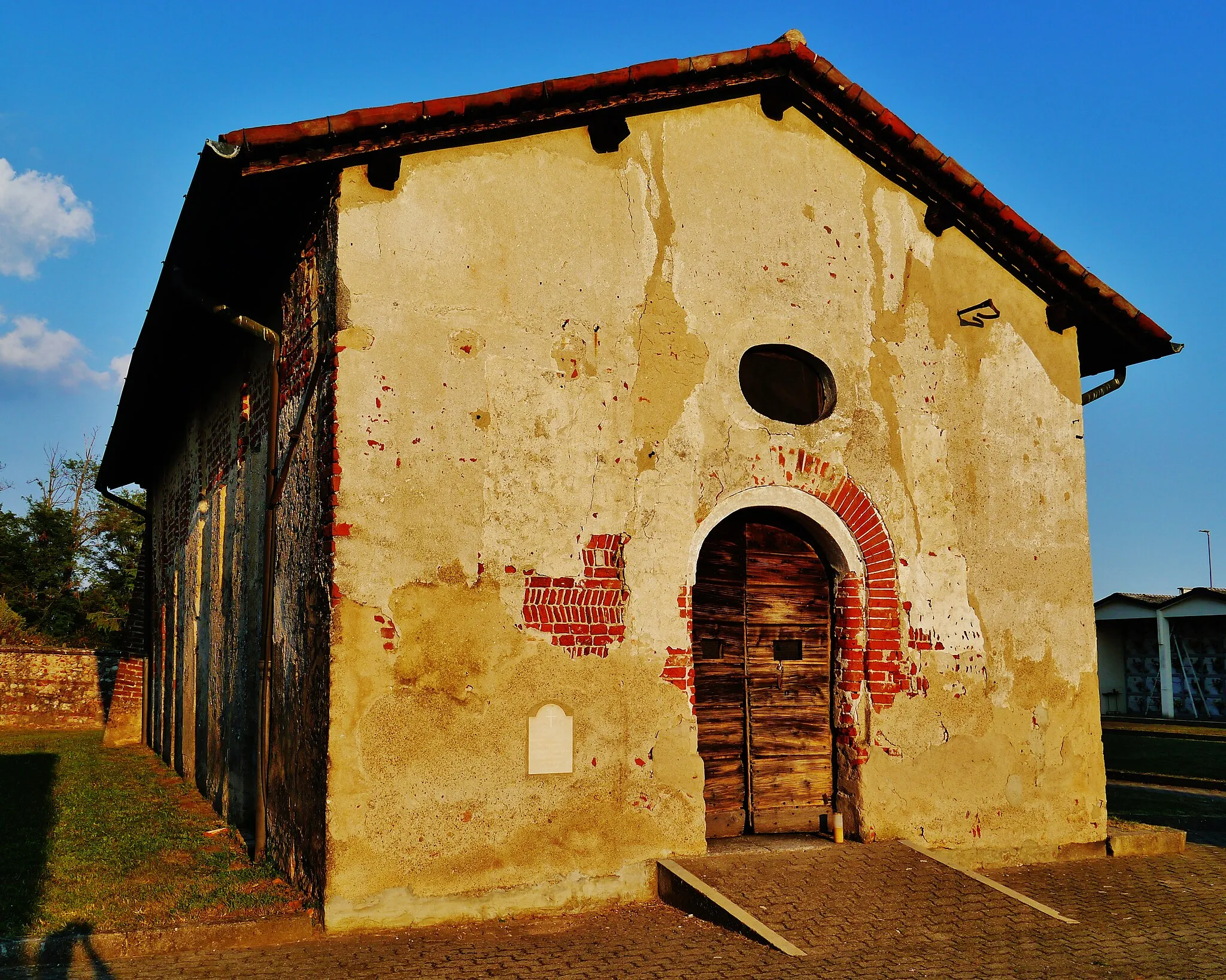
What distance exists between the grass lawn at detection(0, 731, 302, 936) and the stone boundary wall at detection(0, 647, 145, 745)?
8.55 meters

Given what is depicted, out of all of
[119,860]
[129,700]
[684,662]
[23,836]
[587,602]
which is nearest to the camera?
[587,602]

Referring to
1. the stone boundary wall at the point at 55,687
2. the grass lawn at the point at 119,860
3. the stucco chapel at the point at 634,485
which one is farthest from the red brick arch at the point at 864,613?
the stone boundary wall at the point at 55,687

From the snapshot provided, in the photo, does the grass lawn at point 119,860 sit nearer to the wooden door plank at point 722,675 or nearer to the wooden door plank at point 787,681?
the wooden door plank at point 722,675

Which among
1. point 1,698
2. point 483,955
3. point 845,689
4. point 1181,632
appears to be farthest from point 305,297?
point 1181,632

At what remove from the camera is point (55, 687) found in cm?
1889

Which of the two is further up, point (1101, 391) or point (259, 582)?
point (1101, 391)

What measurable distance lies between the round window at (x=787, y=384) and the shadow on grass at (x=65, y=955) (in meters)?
4.95

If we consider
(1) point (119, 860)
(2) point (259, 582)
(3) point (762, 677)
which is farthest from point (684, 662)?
(1) point (119, 860)

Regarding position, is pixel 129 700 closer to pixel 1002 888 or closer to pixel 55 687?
pixel 55 687

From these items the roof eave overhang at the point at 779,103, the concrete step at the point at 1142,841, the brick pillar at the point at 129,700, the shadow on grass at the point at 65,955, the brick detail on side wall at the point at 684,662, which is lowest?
the concrete step at the point at 1142,841

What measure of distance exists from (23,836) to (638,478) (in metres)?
5.68

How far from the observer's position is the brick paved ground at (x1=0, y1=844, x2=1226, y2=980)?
4.76 m

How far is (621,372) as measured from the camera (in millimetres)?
6367

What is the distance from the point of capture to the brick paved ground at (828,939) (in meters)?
4.76
